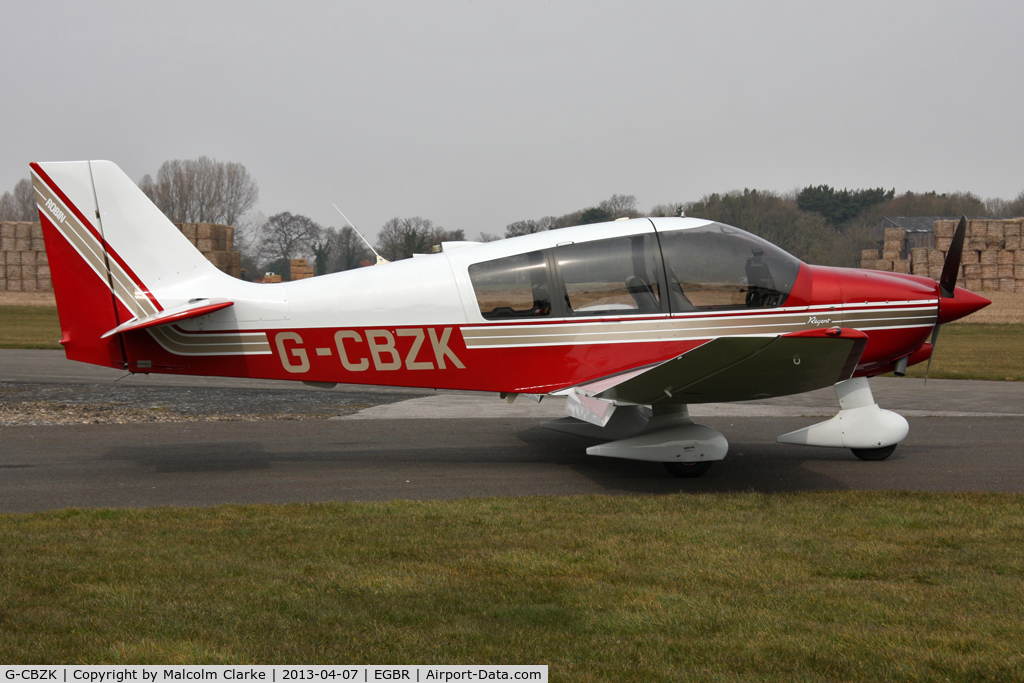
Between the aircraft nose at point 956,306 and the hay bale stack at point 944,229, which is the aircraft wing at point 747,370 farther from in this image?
the hay bale stack at point 944,229

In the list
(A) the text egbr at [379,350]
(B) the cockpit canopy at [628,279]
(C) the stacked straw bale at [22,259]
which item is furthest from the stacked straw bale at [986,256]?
(C) the stacked straw bale at [22,259]

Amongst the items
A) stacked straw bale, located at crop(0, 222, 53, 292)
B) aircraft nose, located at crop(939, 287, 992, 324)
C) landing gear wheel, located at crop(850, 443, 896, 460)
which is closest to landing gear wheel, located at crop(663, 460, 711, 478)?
landing gear wheel, located at crop(850, 443, 896, 460)

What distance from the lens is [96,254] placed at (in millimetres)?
7086

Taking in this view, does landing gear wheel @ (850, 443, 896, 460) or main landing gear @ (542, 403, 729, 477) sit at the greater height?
main landing gear @ (542, 403, 729, 477)

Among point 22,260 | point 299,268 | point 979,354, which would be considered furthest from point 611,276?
point 22,260

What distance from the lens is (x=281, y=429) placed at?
9641 millimetres

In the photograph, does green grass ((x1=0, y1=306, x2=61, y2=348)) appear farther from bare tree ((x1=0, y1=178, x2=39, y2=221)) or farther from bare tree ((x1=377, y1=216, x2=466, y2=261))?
bare tree ((x1=0, y1=178, x2=39, y2=221))

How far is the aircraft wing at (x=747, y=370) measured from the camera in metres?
5.68

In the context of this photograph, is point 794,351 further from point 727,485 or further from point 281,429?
point 281,429

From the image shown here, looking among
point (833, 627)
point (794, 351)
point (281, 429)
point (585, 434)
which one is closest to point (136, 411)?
point (281, 429)

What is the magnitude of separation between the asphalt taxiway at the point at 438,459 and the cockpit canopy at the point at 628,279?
156cm

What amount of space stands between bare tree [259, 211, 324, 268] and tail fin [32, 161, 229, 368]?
29.8m

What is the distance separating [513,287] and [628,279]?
1.03 m

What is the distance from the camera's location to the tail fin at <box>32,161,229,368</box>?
703cm
